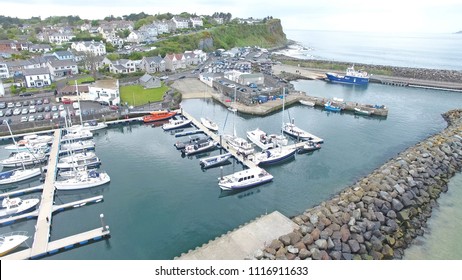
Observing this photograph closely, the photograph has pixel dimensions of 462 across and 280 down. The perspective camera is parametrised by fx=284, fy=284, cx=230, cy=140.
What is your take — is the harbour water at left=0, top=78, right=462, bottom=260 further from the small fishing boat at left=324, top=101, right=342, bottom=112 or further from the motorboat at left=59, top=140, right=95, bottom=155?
the small fishing boat at left=324, top=101, right=342, bottom=112

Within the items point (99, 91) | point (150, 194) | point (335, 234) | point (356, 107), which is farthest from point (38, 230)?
point (356, 107)

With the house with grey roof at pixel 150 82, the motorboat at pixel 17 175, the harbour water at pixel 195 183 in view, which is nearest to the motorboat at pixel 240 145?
the harbour water at pixel 195 183

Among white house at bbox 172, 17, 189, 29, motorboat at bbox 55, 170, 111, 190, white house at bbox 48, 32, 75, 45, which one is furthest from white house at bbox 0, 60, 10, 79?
white house at bbox 172, 17, 189, 29

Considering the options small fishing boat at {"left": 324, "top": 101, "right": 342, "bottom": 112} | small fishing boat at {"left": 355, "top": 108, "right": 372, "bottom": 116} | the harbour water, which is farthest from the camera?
small fishing boat at {"left": 324, "top": 101, "right": 342, "bottom": 112}

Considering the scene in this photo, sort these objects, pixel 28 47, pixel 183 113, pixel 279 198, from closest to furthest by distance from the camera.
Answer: pixel 279 198 < pixel 183 113 < pixel 28 47

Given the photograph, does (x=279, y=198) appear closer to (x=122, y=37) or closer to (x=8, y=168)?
(x=8, y=168)

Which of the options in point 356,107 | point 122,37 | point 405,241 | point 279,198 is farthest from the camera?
point 122,37

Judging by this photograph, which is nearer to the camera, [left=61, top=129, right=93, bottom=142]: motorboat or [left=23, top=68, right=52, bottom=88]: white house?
[left=61, top=129, right=93, bottom=142]: motorboat
